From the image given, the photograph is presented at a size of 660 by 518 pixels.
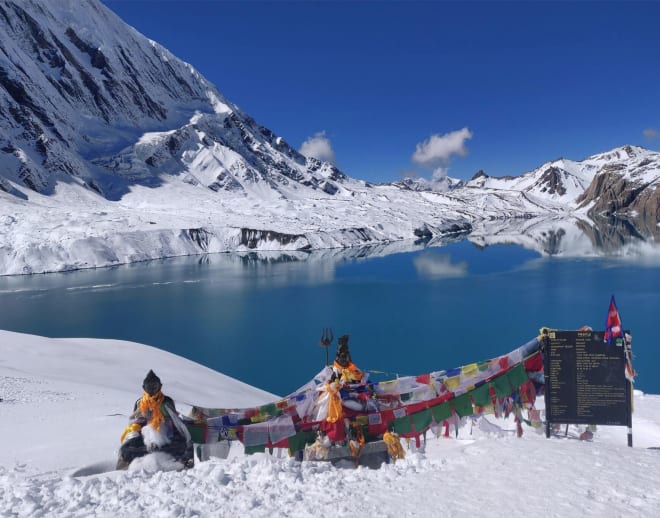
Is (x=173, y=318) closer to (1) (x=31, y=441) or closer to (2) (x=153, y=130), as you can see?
(1) (x=31, y=441)

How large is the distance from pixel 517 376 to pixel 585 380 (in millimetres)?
1237

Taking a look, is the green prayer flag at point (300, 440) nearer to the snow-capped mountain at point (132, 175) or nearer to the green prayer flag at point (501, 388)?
the green prayer flag at point (501, 388)

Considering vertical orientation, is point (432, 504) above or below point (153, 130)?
below

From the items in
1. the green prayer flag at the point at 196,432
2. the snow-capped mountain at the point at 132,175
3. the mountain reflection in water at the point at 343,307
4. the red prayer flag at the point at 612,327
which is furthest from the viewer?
the snow-capped mountain at the point at 132,175

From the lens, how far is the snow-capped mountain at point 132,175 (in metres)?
73.7

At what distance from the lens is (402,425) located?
8977 mm

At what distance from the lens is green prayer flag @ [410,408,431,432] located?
29.9ft

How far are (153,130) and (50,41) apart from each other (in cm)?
3661

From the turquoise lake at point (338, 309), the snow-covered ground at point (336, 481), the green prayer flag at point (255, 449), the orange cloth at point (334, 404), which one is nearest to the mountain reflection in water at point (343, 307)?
the turquoise lake at point (338, 309)

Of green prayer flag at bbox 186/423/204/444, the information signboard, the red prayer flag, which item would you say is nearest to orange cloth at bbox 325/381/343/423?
green prayer flag at bbox 186/423/204/444

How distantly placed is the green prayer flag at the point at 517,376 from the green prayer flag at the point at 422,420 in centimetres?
177

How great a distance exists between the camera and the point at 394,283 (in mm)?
49469

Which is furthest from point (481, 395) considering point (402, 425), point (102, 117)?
point (102, 117)

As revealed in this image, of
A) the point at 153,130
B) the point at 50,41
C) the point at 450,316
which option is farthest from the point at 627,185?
the point at 50,41
